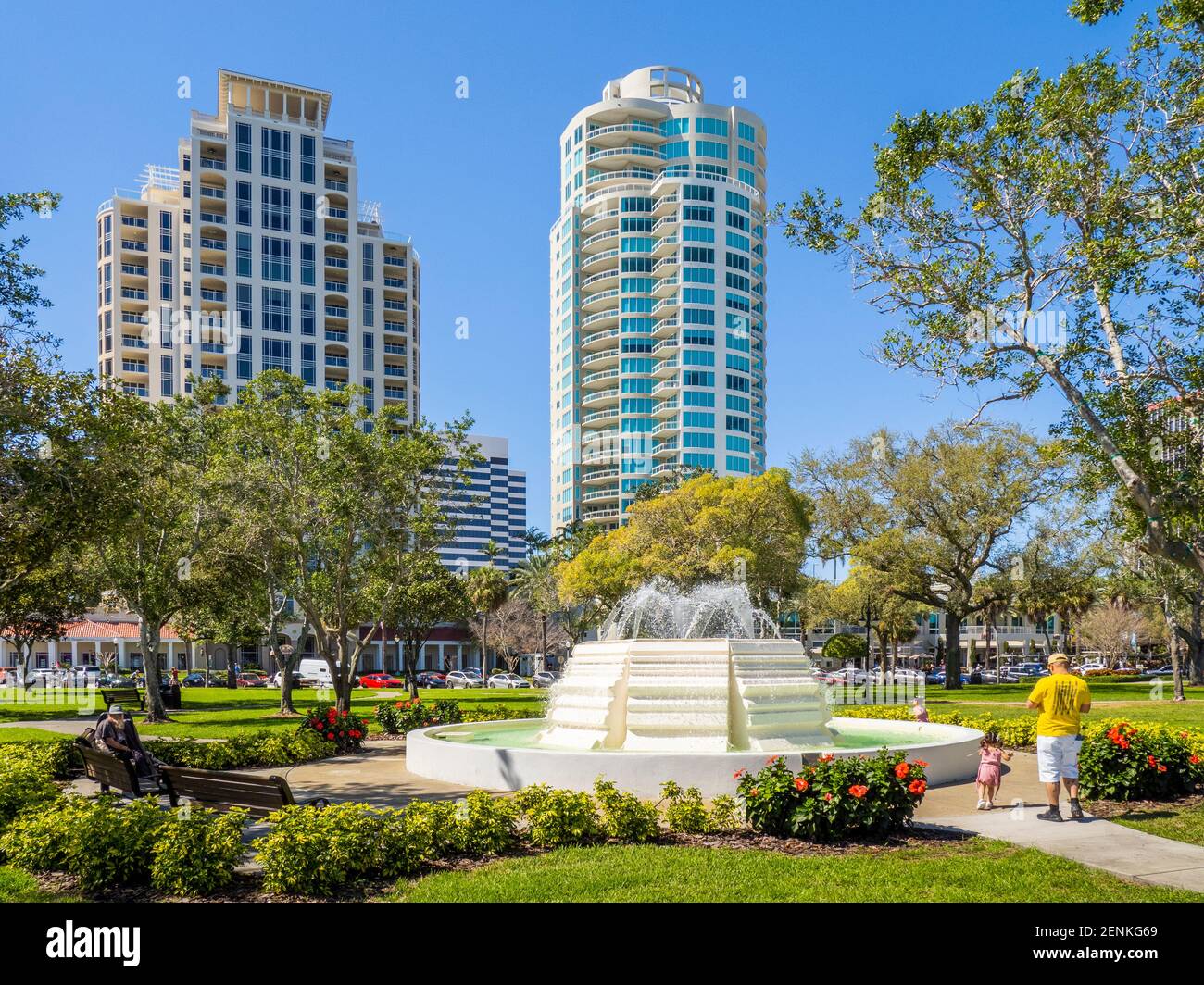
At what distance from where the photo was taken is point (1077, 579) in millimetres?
47281

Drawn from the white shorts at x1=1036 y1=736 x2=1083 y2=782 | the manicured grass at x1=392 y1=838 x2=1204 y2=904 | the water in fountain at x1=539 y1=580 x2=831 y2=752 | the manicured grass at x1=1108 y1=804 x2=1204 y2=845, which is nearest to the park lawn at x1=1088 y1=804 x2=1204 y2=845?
the manicured grass at x1=1108 y1=804 x2=1204 y2=845

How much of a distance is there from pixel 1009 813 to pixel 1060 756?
97 centimetres

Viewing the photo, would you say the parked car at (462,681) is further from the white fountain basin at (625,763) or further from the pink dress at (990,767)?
the pink dress at (990,767)

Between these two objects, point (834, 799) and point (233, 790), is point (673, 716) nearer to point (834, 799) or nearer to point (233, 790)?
point (834, 799)

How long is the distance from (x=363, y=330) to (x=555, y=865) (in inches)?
3430

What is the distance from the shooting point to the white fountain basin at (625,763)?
1176 cm

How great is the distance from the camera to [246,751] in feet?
52.0

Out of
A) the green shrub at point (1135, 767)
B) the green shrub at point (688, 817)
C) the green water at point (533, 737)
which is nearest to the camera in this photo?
the green shrub at point (688, 817)

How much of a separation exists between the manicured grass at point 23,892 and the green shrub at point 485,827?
10.4ft

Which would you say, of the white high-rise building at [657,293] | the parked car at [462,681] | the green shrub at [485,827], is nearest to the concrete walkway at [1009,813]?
the green shrub at [485,827]

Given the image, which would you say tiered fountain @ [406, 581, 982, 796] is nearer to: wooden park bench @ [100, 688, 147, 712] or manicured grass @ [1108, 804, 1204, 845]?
manicured grass @ [1108, 804, 1204, 845]

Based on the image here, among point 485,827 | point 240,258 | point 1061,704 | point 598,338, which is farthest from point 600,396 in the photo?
point 485,827

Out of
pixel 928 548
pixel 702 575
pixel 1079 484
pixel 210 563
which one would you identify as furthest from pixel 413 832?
pixel 928 548

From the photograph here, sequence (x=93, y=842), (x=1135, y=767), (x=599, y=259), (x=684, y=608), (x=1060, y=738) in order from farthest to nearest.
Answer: (x=599, y=259), (x=684, y=608), (x=1135, y=767), (x=1060, y=738), (x=93, y=842)
